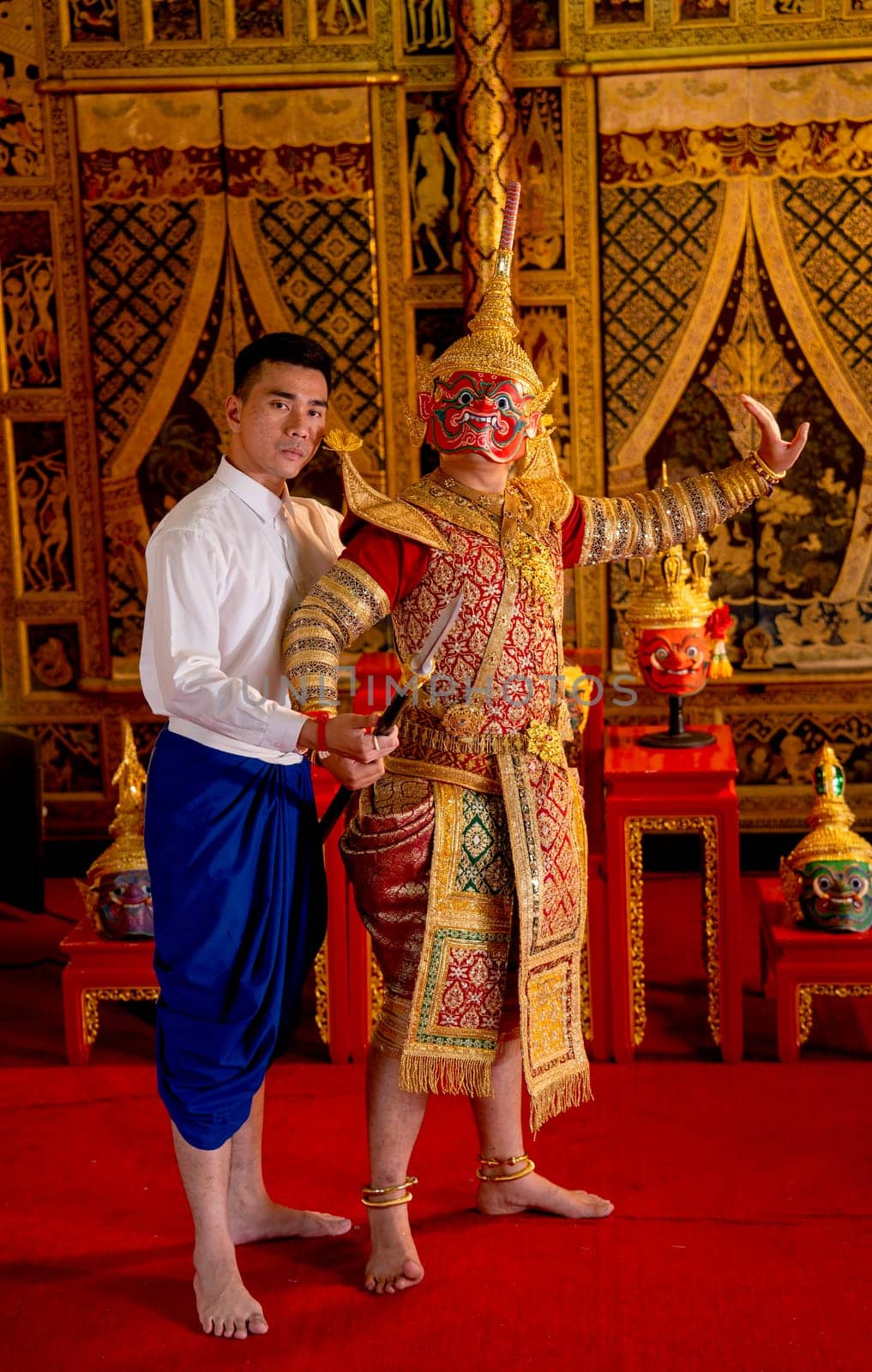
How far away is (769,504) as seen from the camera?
513cm

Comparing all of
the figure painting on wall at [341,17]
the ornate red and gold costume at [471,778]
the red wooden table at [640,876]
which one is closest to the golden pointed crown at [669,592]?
the red wooden table at [640,876]

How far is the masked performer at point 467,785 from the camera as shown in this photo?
2.53m

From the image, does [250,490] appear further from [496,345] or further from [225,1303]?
[225,1303]

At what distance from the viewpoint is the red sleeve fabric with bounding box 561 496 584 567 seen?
274cm

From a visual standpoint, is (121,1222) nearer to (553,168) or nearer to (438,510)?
(438,510)

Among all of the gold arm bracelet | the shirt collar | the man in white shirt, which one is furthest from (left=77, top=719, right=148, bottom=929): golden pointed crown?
the gold arm bracelet

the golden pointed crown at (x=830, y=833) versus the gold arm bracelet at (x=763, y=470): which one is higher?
the gold arm bracelet at (x=763, y=470)

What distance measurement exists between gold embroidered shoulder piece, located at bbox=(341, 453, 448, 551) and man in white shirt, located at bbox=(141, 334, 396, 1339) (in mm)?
100

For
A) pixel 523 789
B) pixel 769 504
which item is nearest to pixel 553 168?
pixel 769 504

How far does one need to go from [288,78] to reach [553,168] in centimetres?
92

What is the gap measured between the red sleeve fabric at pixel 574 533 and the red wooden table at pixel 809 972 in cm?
124

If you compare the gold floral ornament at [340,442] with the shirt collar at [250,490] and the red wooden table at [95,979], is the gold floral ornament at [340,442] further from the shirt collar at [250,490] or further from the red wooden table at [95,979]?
the red wooden table at [95,979]

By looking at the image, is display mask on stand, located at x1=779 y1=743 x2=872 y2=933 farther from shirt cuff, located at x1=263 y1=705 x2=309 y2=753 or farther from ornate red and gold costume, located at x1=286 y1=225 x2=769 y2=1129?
shirt cuff, located at x1=263 y1=705 x2=309 y2=753

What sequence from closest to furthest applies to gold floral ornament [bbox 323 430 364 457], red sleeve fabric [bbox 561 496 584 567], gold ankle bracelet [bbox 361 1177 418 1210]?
gold floral ornament [bbox 323 430 364 457] < gold ankle bracelet [bbox 361 1177 418 1210] < red sleeve fabric [bbox 561 496 584 567]
